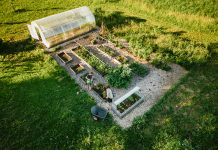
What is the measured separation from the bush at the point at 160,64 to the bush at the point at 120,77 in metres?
2.22

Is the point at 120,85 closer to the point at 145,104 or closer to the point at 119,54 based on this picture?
the point at 145,104

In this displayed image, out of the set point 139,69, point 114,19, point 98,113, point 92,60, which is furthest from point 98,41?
point 98,113

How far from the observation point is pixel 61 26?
62.1 feet

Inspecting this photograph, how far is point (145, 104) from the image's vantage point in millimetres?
14039

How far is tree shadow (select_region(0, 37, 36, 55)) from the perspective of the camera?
18542 millimetres

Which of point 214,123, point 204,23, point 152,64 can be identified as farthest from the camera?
point 204,23

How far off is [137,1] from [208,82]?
12.2 meters

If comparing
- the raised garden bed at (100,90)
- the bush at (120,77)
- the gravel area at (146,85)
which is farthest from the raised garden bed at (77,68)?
the bush at (120,77)

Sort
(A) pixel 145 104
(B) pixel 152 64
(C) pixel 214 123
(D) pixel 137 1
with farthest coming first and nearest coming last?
1. (D) pixel 137 1
2. (B) pixel 152 64
3. (A) pixel 145 104
4. (C) pixel 214 123

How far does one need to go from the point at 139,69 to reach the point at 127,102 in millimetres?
3023

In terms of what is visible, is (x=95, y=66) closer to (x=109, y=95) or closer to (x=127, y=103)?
(x=109, y=95)

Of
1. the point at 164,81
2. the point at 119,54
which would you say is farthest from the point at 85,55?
the point at 164,81

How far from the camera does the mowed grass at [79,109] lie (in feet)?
39.3

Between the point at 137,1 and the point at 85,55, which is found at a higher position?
the point at 137,1
